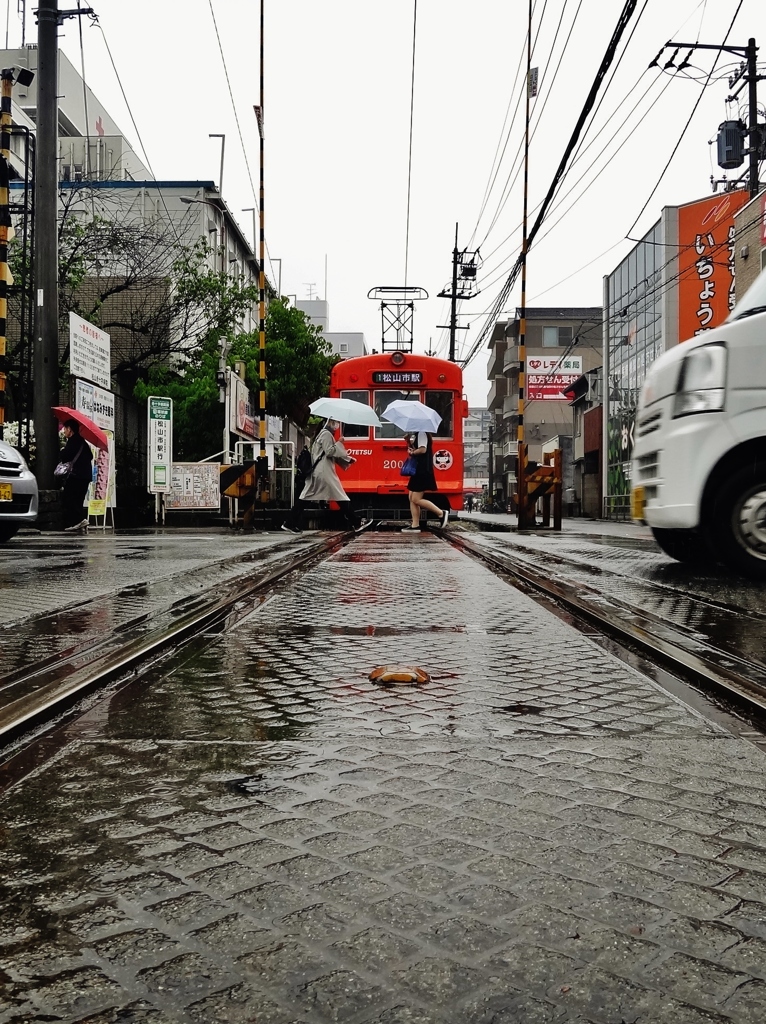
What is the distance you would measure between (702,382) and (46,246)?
11.8 meters

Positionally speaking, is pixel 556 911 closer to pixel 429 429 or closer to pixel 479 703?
pixel 479 703

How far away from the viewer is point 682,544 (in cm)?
787

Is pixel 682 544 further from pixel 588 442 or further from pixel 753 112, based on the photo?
pixel 588 442

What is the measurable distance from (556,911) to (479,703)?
1415mm

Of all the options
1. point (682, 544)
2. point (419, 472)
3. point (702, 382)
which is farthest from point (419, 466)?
point (702, 382)

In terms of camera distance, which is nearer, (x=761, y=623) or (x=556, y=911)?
(x=556, y=911)

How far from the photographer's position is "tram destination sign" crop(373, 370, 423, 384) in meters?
17.6

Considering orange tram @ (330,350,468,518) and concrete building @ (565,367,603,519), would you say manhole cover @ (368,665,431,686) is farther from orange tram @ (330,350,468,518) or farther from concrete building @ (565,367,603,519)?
concrete building @ (565,367,603,519)

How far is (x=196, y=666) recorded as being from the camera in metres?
3.39

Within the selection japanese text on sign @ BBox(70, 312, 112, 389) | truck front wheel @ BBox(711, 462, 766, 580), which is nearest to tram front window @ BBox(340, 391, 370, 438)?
japanese text on sign @ BBox(70, 312, 112, 389)

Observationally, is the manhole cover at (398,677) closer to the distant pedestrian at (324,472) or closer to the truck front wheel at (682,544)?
the truck front wheel at (682,544)

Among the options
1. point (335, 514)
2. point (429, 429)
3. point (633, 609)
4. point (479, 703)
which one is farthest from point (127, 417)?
point (479, 703)

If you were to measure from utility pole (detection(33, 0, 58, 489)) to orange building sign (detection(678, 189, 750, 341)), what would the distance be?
57.6 feet

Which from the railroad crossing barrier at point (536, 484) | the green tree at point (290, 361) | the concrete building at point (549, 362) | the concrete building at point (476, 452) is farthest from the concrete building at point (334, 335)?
the railroad crossing barrier at point (536, 484)
